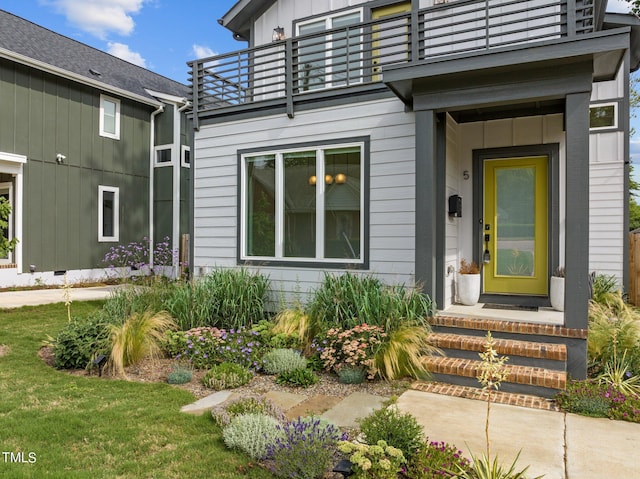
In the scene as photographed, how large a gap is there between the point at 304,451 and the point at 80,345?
3.55m

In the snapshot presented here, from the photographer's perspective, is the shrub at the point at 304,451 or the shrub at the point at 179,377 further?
the shrub at the point at 179,377

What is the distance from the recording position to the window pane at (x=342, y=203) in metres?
6.60

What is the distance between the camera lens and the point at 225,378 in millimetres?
4707

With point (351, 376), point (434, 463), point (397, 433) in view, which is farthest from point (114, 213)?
point (434, 463)

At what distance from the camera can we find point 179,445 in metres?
3.31

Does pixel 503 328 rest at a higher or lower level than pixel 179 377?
higher

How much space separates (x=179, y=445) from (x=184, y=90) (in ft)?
57.6

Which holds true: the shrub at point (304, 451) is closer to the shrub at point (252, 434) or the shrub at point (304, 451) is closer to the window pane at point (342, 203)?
the shrub at point (252, 434)

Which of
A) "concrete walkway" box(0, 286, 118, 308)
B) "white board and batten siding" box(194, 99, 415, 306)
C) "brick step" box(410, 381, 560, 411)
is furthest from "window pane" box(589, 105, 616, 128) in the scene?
"concrete walkway" box(0, 286, 118, 308)

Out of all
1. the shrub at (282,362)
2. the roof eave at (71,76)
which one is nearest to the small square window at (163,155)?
the roof eave at (71,76)

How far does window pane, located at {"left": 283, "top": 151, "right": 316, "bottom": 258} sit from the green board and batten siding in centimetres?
858

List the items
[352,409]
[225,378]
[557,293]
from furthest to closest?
[557,293], [225,378], [352,409]

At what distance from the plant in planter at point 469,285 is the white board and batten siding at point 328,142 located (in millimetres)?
934

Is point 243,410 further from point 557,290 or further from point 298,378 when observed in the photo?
point 557,290
